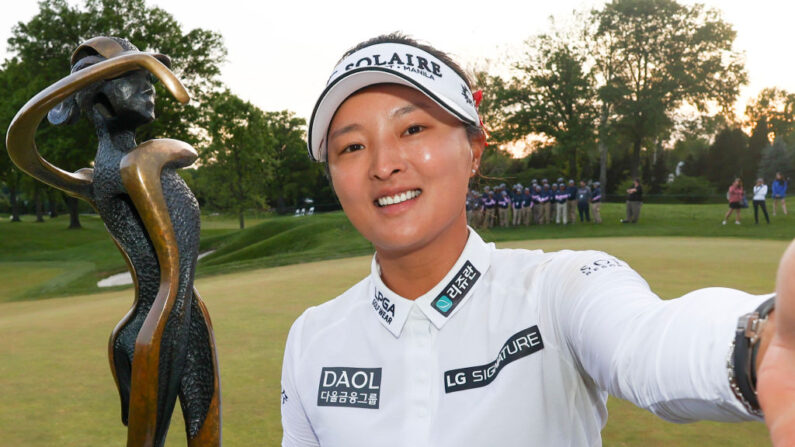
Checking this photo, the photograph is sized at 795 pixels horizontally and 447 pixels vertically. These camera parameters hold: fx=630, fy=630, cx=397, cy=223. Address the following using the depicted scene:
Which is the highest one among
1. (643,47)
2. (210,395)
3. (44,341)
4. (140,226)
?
(643,47)

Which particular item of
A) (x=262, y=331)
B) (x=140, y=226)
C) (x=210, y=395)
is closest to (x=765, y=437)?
(x=210, y=395)

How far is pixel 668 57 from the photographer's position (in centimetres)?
3866

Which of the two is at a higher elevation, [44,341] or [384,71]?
[384,71]

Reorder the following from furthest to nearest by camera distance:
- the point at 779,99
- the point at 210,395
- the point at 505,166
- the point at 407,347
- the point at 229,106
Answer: the point at 779,99 → the point at 505,166 → the point at 229,106 → the point at 210,395 → the point at 407,347

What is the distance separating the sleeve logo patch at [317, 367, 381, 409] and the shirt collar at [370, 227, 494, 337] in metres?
0.15

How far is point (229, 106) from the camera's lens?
99.9 ft

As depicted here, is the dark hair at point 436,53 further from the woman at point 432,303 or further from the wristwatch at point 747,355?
the wristwatch at point 747,355

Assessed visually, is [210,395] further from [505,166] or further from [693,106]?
[693,106]

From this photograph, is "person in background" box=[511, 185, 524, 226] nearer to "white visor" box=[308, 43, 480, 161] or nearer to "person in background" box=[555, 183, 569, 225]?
"person in background" box=[555, 183, 569, 225]

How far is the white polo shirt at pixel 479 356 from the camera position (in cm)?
138

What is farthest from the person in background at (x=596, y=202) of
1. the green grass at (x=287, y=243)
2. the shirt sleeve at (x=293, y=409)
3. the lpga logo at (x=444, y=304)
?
the lpga logo at (x=444, y=304)

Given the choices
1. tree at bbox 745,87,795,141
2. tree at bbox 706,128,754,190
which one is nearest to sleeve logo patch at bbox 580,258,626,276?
tree at bbox 706,128,754,190

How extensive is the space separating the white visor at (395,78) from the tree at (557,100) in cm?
3489

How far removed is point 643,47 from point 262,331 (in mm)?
38609
